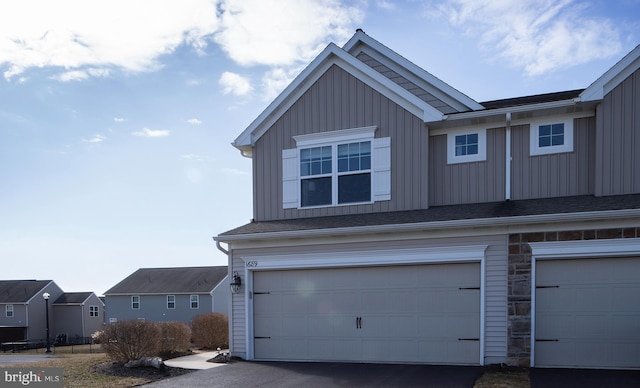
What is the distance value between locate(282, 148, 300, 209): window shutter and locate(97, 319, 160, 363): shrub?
4661 mm

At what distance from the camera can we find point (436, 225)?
9477mm

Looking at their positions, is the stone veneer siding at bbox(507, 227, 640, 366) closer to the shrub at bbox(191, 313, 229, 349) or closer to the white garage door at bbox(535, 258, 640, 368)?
the white garage door at bbox(535, 258, 640, 368)

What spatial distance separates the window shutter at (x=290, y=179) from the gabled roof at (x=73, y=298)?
1551 inches

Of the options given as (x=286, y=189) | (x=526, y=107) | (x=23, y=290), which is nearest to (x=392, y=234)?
(x=286, y=189)

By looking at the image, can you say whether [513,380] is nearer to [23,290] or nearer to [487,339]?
[487,339]

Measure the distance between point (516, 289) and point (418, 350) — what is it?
238 centimetres

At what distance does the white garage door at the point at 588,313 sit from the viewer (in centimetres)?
853

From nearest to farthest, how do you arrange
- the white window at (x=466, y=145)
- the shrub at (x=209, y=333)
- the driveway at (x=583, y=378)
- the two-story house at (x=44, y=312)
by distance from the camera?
1. the driveway at (x=583, y=378)
2. the white window at (x=466, y=145)
3. the shrub at (x=209, y=333)
4. the two-story house at (x=44, y=312)

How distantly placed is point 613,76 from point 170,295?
110 feet

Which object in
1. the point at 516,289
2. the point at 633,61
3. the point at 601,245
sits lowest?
the point at 516,289

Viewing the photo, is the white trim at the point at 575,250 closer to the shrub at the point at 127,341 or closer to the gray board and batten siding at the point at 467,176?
the gray board and batten siding at the point at 467,176

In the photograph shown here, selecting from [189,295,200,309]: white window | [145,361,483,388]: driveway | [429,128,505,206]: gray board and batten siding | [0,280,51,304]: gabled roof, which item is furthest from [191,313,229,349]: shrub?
[0,280,51,304]: gabled roof

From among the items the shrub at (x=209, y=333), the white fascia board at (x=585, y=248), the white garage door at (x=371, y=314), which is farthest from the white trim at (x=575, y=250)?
the shrub at (x=209, y=333)

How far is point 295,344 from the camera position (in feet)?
35.3
